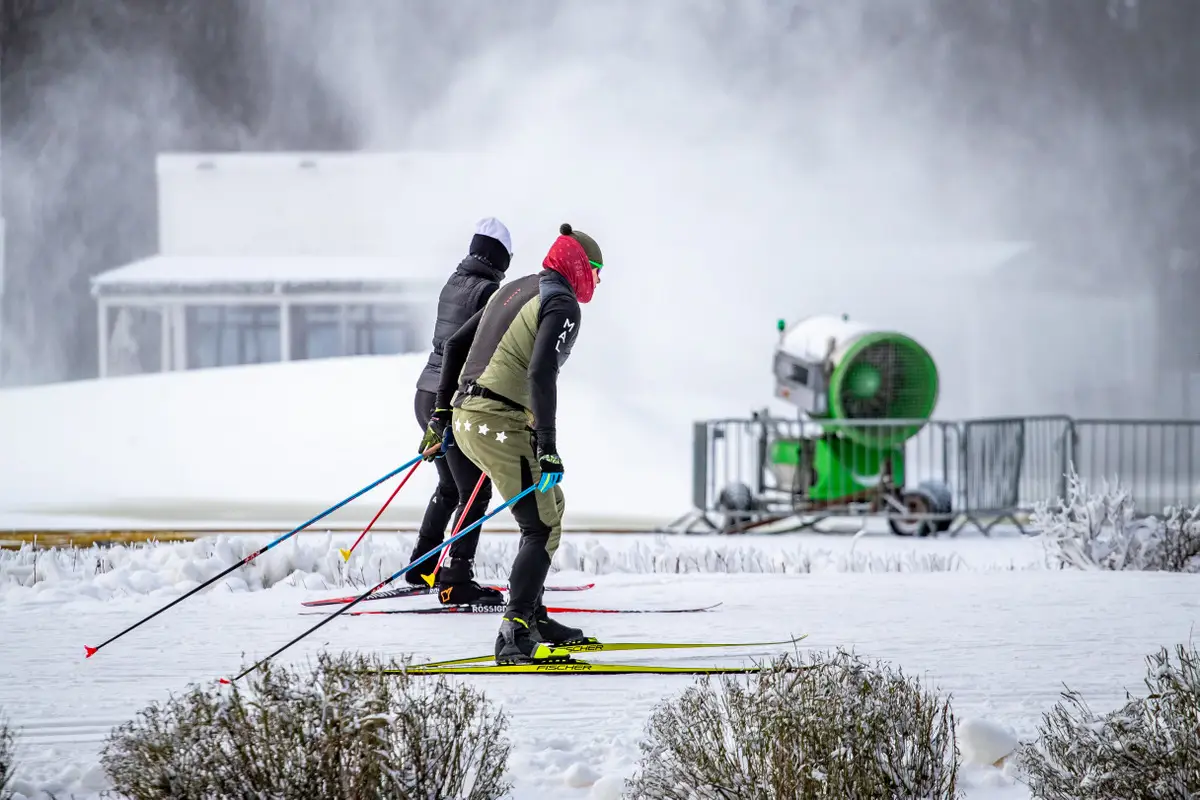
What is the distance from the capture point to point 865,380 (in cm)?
1387

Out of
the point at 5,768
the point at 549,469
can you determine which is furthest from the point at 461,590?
the point at 5,768

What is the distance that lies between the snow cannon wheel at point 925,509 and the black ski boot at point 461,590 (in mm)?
7240

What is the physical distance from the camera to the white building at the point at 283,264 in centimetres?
3080

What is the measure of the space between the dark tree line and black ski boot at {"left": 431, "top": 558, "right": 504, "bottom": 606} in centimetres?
3143

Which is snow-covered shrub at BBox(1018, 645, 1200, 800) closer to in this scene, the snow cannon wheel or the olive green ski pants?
the olive green ski pants

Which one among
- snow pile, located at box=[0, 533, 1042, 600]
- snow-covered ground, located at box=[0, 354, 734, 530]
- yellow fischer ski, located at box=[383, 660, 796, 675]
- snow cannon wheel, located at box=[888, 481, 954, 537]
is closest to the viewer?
yellow fischer ski, located at box=[383, 660, 796, 675]

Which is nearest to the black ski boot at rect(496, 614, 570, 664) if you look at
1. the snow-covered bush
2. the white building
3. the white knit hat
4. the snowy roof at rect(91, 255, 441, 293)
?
the white knit hat

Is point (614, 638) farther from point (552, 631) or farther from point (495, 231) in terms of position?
point (495, 231)

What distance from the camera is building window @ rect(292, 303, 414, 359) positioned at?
3070 cm

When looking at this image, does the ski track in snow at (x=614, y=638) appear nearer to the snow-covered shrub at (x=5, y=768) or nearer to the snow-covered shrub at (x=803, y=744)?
the snow-covered shrub at (x=5, y=768)

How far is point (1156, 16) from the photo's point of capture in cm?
3903

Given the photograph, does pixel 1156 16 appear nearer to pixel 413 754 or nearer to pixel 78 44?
pixel 78 44

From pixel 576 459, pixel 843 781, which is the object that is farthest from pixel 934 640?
pixel 576 459

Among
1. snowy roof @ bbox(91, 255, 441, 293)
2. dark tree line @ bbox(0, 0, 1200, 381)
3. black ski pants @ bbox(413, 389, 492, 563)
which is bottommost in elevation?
black ski pants @ bbox(413, 389, 492, 563)
